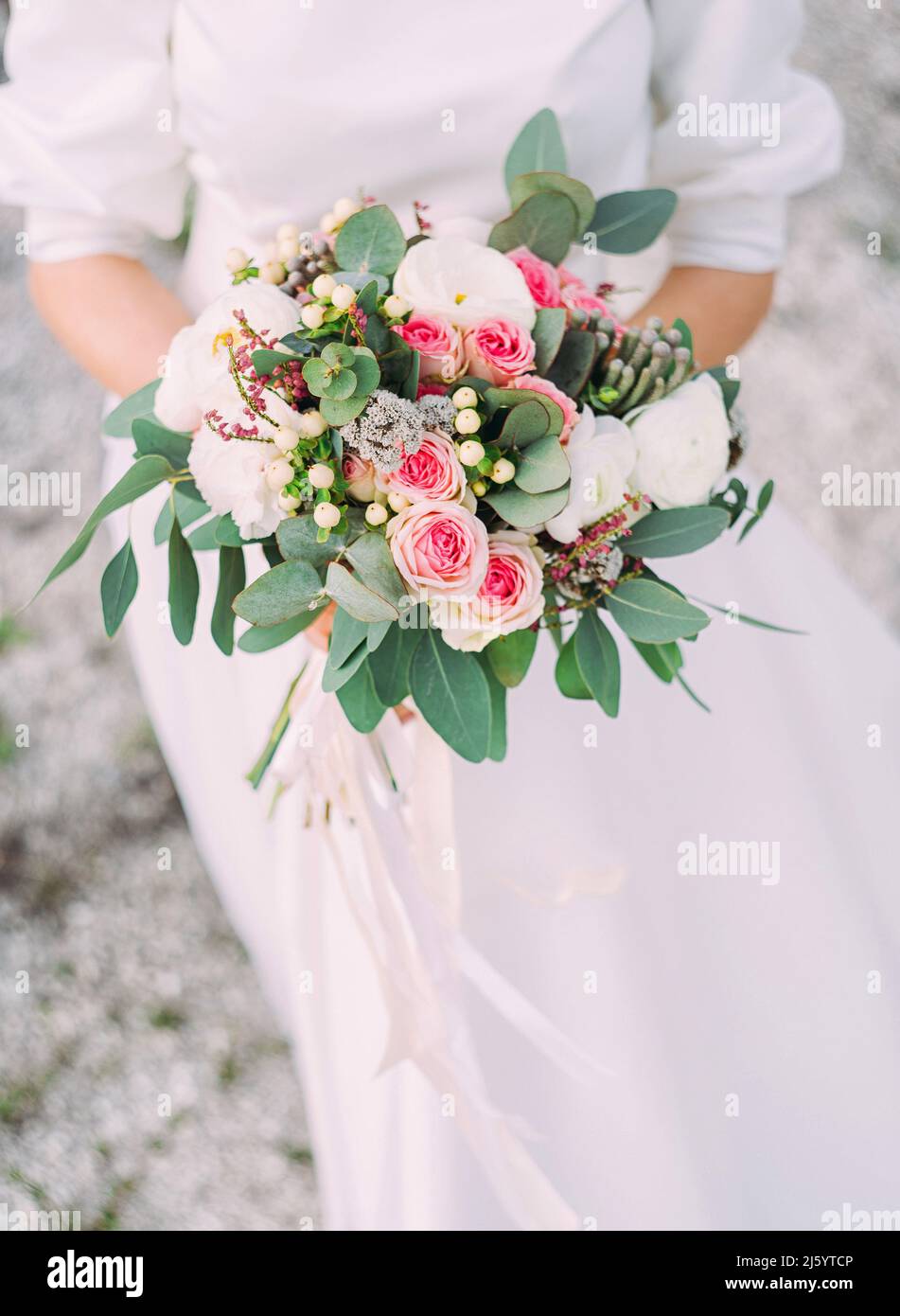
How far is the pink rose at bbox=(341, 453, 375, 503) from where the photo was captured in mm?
816

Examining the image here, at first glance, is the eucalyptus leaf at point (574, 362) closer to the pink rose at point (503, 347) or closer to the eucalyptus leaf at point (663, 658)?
the pink rose at point (503, 347)

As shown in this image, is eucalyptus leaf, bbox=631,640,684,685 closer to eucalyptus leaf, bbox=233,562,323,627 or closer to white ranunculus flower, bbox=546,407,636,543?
white ranunculus flower, bbox=546,407,636,543

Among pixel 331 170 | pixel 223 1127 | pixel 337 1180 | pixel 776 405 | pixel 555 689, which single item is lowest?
pixel 223 1127

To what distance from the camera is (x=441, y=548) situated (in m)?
0.76

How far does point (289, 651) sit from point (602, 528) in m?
0.64

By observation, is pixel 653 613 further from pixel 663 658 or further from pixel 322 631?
pixel 322 631

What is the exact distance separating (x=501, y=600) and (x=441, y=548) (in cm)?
8

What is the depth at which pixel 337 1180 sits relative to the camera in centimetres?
136

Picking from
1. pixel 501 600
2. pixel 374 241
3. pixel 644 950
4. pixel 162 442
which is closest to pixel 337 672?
pixel 501 600

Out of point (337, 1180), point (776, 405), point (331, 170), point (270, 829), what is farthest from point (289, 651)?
point (776, 405)

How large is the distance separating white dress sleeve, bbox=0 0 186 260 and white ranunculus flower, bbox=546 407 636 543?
0.74m

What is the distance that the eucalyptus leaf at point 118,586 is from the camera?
915 mm

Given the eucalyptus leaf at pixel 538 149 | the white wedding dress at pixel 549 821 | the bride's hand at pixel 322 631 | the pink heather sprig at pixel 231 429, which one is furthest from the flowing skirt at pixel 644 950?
the eucalyptus leaf at pixel 538 149

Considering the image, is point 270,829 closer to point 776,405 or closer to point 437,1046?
point 437,1046
